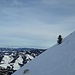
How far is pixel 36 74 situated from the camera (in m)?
19.5

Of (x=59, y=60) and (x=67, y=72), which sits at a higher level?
(x=59, y=60)

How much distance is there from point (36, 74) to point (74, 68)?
5.16 m

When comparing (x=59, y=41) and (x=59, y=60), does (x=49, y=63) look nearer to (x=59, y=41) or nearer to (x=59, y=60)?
(x=59, y=60)

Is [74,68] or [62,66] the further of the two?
[62,66]

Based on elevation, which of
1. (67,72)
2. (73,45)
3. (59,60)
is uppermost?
(73,45)

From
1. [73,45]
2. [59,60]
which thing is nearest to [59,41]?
[73,45]


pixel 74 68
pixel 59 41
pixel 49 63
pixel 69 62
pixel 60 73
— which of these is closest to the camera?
pixel 74 68

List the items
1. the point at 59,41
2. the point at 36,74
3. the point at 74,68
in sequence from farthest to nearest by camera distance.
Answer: the point at 59,41
the point at 36,74
the point at 74,68

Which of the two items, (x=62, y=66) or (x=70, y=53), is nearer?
Answer: (x=62, y=66)

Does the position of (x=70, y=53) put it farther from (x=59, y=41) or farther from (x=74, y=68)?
(x=59, y=41)

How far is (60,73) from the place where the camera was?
1627 centimetres

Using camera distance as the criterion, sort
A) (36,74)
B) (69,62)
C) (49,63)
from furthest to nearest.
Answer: (49,63)
(36,74)
(69,62)

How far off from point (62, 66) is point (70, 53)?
7.89 feet

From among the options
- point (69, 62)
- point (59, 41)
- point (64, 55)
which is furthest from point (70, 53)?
point (59, 41)
